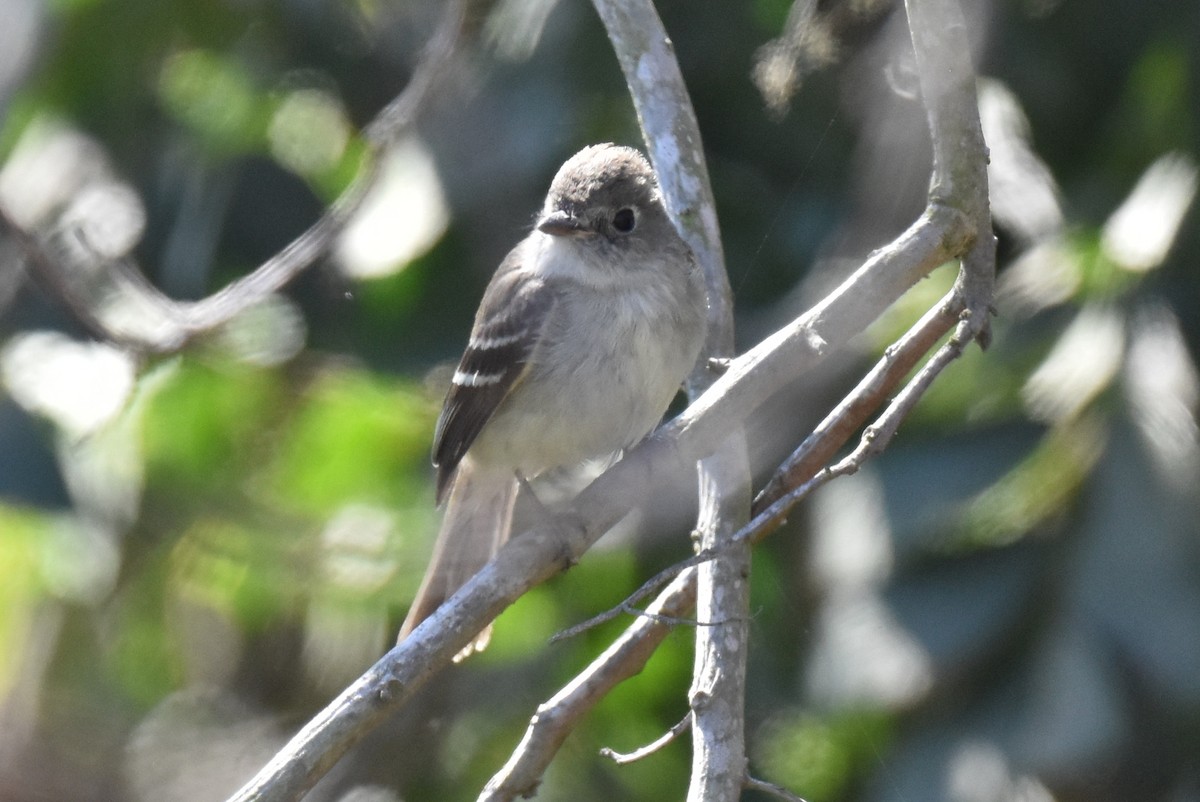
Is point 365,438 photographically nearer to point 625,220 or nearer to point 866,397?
point 625,220

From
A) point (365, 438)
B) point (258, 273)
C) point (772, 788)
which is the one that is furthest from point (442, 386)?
point (772, 788)

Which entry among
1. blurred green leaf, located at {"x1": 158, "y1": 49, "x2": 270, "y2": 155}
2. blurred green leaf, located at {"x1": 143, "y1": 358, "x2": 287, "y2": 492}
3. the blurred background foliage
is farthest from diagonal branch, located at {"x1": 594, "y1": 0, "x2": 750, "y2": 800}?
blurred green leaf, located at {"x1": 158, "y1": 49, "x2": 270, "y2": 155}

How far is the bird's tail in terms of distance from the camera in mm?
3922

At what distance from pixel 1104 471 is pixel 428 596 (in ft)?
5.95

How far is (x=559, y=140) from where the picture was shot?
457 centimetres

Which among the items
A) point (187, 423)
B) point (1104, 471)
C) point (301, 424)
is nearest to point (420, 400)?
point (301, 424)

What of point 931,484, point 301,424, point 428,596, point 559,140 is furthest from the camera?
point 301,424

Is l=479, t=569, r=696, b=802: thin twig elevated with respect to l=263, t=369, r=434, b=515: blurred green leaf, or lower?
lower

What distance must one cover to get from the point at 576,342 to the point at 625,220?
0.38m

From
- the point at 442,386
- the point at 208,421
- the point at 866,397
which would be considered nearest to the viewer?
the point at 866,397

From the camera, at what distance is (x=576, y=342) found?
12.2 feet

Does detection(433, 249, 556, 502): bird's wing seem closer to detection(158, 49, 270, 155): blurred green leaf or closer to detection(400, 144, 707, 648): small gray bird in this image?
detection(400, 144, 707, 648): small gray bird

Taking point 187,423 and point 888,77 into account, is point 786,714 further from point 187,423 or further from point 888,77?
point 187,423

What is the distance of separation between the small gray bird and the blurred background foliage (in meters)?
0.53
